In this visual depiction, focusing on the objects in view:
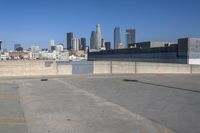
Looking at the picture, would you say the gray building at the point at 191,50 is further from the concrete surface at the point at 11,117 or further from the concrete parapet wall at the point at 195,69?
the concrete surface at the point at 11,117

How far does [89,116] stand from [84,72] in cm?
2569

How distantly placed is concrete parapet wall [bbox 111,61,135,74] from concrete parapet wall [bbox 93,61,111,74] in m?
0.76

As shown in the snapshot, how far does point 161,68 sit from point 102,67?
8.43 metres

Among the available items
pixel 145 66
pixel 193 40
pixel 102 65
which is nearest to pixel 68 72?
pixel 102 65

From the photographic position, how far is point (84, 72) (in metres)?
36.2

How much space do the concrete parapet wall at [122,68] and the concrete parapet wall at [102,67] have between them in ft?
2.48

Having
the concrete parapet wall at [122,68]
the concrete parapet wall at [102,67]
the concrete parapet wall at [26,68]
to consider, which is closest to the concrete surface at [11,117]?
the concrete parapet wall at [26,68]

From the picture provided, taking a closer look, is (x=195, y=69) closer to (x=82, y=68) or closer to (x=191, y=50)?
(x=82, y=68)

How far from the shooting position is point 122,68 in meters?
38.7

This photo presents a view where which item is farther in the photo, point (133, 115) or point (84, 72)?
point (84, 72)

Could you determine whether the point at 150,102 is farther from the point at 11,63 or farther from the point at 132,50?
the point at 132,50

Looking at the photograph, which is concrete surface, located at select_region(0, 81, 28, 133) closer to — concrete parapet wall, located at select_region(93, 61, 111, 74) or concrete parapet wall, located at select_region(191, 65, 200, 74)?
concrete parapet wall, located at select_region(93, 61, 111, 74)

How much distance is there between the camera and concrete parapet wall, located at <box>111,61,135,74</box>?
3825 centimetres

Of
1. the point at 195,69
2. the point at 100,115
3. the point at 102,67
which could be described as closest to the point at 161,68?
the point at 195,69
